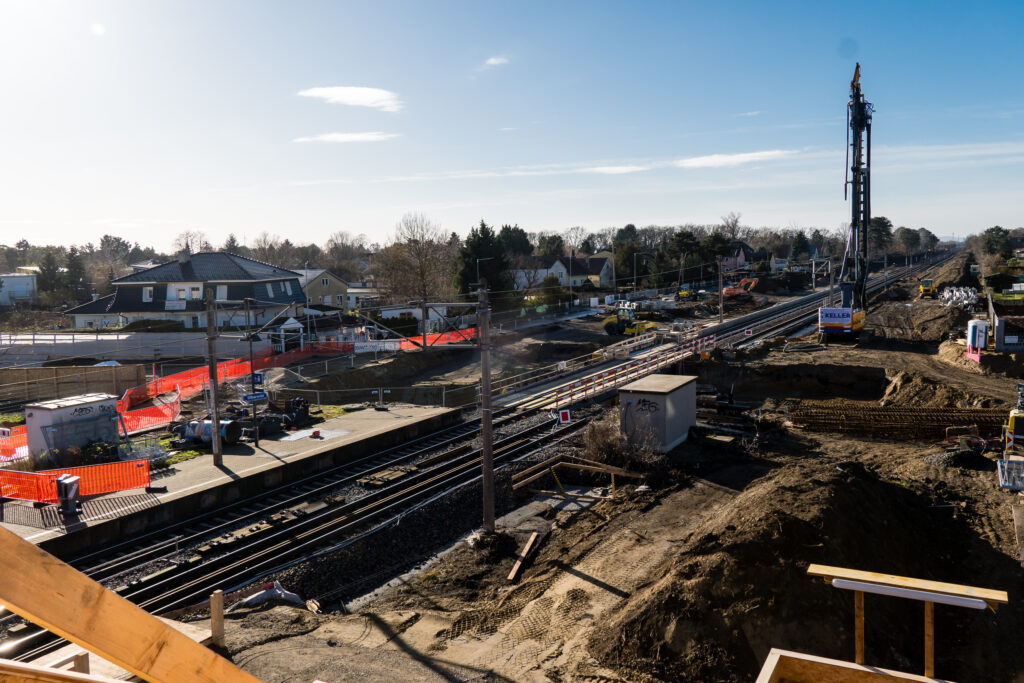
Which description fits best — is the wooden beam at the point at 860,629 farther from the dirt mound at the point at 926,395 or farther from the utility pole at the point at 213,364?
the dirt mound at the point at 926,395

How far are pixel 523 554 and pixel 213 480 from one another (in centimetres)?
1068

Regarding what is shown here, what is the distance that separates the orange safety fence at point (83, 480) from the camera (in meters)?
19.8

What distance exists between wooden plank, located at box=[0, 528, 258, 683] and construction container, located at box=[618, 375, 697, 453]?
22389 millimetres

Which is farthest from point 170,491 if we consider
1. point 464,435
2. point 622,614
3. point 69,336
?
point 69,336

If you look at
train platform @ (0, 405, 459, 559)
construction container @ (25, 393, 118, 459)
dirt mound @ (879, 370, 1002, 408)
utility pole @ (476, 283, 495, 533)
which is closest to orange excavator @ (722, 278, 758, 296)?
dirt mound @ (879, 370, 1002, 408)

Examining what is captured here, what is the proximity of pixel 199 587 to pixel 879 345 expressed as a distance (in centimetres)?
4638

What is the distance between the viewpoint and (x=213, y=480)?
2197 centimetres

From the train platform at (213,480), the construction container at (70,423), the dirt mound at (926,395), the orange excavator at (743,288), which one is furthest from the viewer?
the orange excavator at (743,288)

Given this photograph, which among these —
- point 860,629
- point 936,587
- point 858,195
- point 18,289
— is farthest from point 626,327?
point 18,289

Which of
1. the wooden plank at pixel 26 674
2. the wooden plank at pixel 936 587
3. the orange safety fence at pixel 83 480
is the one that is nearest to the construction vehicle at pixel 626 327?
the orange safety fence at pixel 83 480

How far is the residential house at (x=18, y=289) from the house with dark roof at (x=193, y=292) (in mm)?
29832

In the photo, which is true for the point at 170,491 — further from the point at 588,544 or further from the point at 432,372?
the point at 432,372

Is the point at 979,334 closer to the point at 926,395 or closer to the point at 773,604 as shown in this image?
the point at 926,395

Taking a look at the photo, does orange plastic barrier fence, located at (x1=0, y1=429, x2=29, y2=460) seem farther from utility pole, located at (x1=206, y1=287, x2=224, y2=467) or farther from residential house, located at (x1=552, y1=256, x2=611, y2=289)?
residential house, located at (x1=552, y1=256, x2=611, y2=289)
